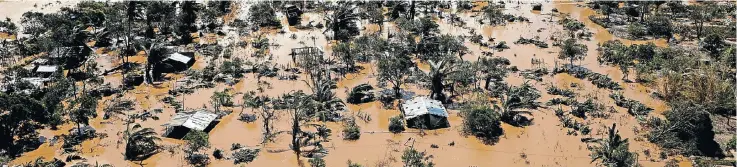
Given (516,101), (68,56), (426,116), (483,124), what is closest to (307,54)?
(426,116)

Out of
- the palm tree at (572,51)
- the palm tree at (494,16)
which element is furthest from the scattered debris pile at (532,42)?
the palm tree at (494,16)

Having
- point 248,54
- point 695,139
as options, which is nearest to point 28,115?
point 248,54

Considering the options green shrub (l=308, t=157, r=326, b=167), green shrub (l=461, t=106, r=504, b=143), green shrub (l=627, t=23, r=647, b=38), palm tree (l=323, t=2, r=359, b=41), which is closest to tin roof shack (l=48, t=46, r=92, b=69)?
palm tree (l=323, t=2, r=359, b=41)

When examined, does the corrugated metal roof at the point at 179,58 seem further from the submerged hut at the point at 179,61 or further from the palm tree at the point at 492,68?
the palm tree at the point at 492,68

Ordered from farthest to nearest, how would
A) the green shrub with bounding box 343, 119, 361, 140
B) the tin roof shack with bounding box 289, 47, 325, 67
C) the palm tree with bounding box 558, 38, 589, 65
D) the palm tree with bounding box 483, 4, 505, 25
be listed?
the palm tree with bounding box 483, 4, 505, 25, the tin roof shack with bounding box 289, 47, 325, 67, the palm tree with bounding box 558, 38, 589, 65, the green shrub with bounding box 343, 119, 361, 140

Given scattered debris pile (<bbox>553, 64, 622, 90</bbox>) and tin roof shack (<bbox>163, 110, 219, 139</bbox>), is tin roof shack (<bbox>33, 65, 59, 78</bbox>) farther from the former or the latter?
scattered debris pile (<bbox>553, 64, 622, 90</bbox>)

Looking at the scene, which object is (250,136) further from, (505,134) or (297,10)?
(297,10)
